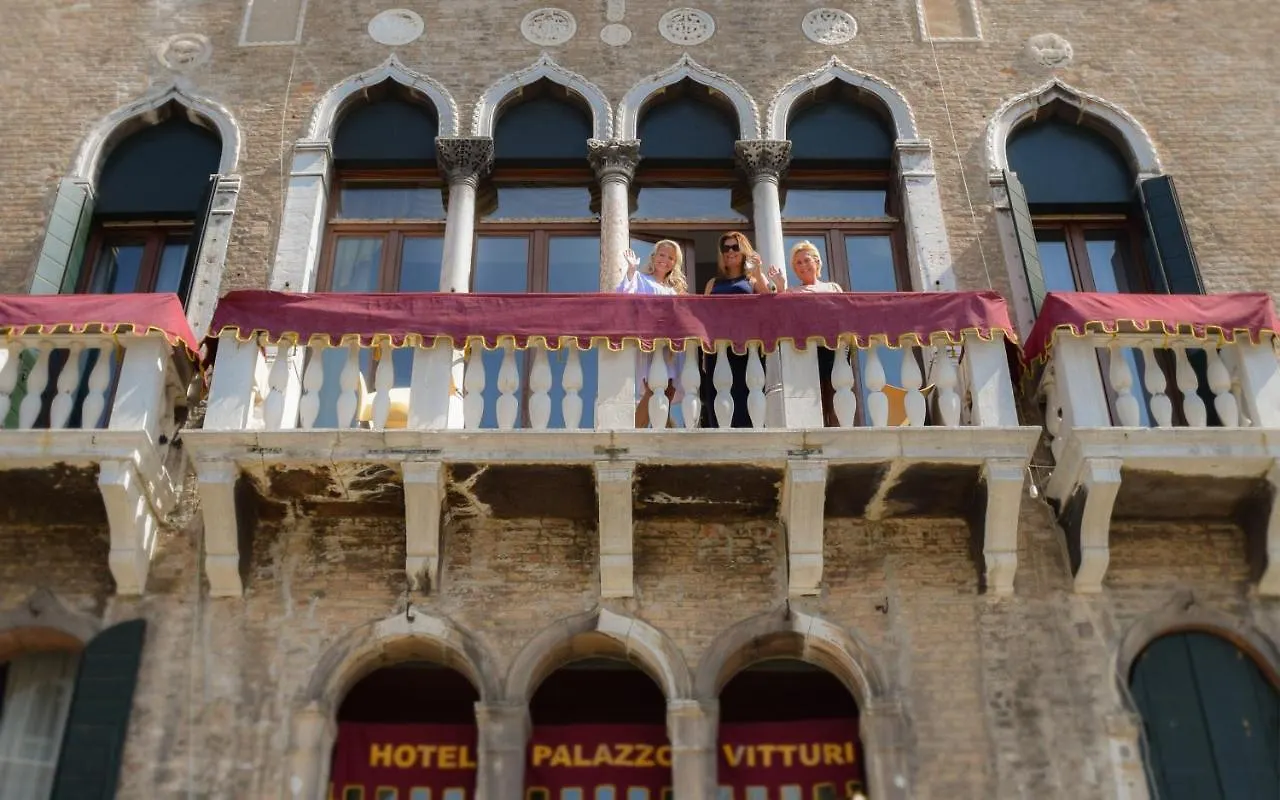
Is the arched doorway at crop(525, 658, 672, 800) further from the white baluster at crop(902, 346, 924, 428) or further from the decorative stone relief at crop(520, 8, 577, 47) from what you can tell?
the decorative stone relief at crop(520, 8, 577, 47)

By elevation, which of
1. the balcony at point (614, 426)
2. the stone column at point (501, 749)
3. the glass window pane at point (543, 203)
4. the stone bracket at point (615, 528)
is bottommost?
the stone column at point (501, 749)

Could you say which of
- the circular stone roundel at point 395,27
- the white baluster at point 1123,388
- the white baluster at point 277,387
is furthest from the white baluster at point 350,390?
the white baluster at point 1123,388

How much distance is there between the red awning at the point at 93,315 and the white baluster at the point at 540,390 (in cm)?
227

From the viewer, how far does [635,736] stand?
31.1 feet

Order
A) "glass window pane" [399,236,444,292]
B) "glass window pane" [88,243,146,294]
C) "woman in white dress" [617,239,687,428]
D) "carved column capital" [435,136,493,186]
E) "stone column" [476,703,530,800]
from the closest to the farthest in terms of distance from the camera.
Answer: "stone column" [476,703,530,800] < "woman in white dress" [617,239,687,428] < "glass window pane" [399,236,444,292] < "glass window pane" [88,243,146,294] < "carved column capital" [435,136,493,186]

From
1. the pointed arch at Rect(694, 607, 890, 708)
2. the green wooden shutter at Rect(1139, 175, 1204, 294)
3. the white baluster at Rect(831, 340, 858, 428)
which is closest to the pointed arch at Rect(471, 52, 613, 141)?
the white baluster at Rect(831, 340, 858, 428)

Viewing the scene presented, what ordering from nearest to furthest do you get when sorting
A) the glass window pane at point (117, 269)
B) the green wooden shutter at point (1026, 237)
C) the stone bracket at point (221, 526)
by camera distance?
the stone bracket at point (221, 526) < the green wooden shutter at point (1026, 237) < the glass window pane at point (117, 269)

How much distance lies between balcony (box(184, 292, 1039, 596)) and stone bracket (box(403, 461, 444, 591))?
0.04 ft

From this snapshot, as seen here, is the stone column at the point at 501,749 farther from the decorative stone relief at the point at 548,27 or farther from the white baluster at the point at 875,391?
the decorative stone relief at the point at 548,27

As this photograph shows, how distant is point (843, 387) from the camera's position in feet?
31.4

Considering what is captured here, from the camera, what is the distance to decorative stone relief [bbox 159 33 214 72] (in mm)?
12742

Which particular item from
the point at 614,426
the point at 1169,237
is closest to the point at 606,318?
the point at 614,426

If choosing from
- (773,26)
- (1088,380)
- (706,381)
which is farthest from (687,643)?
(773,26)

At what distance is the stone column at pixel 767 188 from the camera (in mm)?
11562
